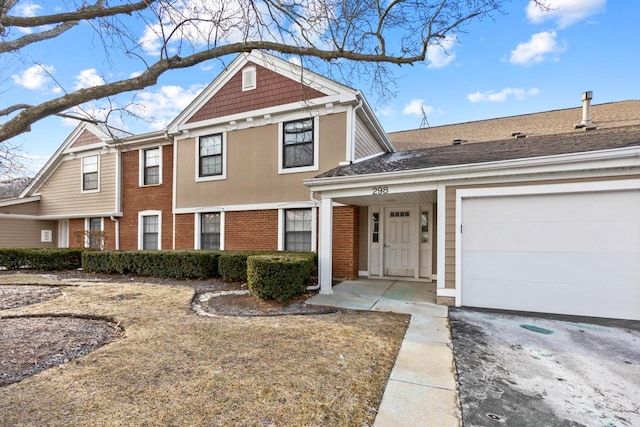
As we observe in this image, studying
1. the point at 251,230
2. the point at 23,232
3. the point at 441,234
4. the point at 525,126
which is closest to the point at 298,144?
the point at 251,230

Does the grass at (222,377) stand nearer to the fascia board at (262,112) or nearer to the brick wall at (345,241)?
the brick wall at (345,241)

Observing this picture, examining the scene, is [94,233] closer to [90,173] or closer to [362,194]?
[90,173]

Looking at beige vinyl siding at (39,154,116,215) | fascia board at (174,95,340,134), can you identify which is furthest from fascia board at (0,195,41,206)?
fascia board at (174,95,340,134)

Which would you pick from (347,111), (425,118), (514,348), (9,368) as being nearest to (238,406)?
(9,368)

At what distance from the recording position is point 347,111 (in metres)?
8.67

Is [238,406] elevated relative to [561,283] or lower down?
lower down

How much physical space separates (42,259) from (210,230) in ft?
21.7

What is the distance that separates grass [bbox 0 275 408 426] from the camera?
7.99 ft

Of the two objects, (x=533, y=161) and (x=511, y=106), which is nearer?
(x=533, y=161)

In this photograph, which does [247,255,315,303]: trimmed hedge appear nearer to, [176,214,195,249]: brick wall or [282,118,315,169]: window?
[282,118,315,169]: window

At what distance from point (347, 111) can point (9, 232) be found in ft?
55.3

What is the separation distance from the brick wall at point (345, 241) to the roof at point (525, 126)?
6.92 m

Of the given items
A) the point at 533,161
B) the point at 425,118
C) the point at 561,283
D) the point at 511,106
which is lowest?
the point at 561,283

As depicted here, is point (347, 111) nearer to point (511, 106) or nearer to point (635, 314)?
point (635, 314)
